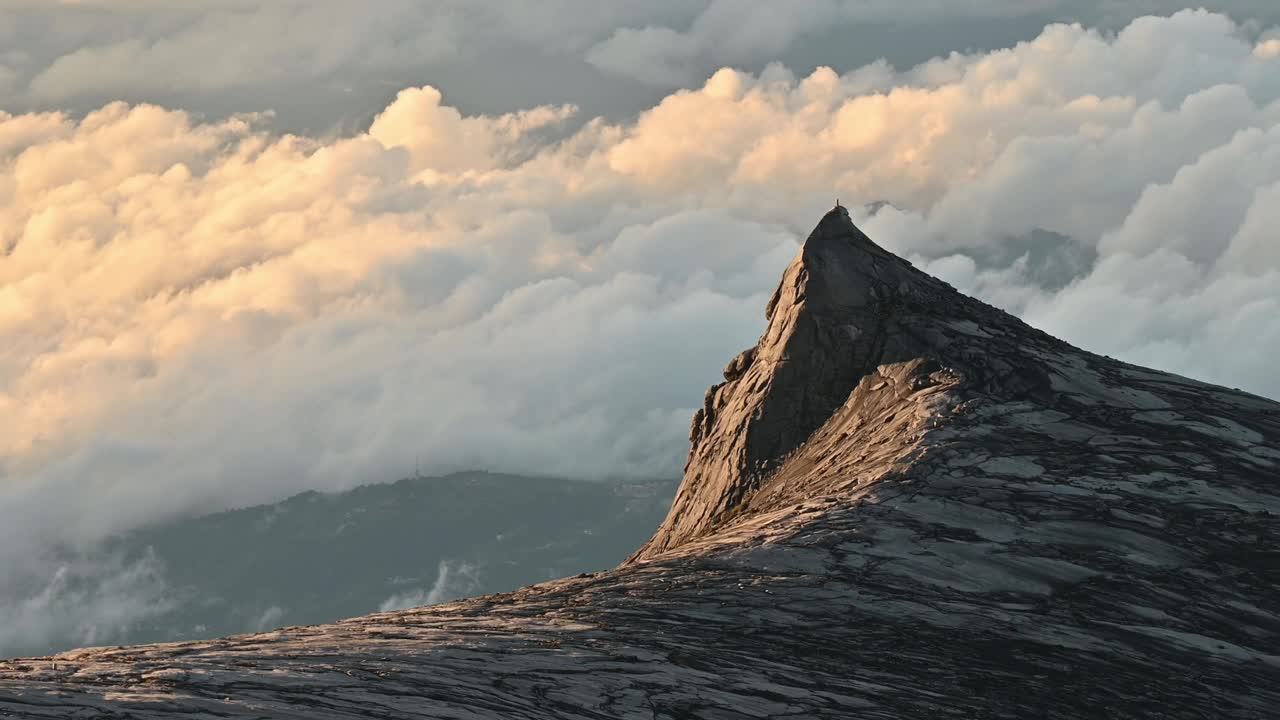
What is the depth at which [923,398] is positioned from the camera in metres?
35.5

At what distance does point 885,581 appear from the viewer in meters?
24.8

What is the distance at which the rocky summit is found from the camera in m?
17.7

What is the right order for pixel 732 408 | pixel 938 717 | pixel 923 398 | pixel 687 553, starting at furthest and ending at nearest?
pixel 732 408
pixel 923 398
pixel 687 553
pixel 938 717

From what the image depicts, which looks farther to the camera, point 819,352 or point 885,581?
point 819,352

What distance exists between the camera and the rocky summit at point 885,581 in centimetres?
1773

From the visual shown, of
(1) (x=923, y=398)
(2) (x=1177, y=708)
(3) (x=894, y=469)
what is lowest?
(2) (x=1177, y=708)

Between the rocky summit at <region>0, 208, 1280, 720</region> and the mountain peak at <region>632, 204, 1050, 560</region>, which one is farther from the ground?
the mountain peak at <region>632, 204, 1050, 560</region>

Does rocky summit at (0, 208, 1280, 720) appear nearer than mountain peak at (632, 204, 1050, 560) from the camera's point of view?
Yes

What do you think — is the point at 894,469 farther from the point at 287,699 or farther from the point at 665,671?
the point at 287,699

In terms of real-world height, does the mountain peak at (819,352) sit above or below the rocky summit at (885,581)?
above

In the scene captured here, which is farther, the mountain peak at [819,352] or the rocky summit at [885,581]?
the mountain peak at [819,352]

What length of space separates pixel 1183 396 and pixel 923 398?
8731 millimetres

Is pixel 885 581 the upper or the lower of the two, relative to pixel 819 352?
lower

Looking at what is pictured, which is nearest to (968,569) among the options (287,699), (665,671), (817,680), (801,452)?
(817,680)
